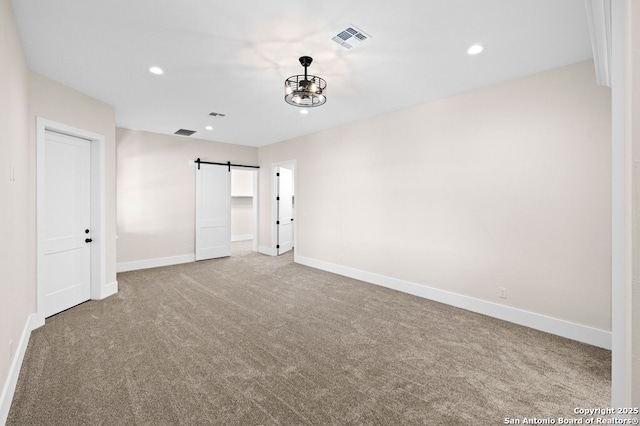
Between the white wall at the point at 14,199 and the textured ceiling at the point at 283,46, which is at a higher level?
the textured ceiling at the point at 283,46

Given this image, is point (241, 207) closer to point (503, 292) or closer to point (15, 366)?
point (15, 366)

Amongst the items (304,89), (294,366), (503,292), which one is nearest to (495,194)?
(503,292)

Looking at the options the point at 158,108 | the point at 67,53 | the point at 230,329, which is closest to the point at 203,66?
the point at 67,53

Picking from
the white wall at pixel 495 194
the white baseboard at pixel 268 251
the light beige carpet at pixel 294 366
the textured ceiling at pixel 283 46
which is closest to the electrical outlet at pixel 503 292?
the white wall at pixel 495 194

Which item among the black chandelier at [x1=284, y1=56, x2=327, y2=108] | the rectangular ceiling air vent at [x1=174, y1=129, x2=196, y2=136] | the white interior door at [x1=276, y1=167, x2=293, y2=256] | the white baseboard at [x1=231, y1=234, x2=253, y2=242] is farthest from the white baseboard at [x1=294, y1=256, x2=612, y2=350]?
the white baseboard at [x1=231, y1=234, x2=253, y2=242]

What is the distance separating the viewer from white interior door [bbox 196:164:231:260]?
6547 mm

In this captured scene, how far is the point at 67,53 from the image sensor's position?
2.76 m

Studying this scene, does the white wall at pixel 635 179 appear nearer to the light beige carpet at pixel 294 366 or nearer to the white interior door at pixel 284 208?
the light beige carpet at pixel 294 366

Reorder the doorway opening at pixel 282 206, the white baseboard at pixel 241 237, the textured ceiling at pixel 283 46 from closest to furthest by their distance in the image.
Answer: the textured ceiling at pixel 283 46 → the doorway opening at pixel 282 206 → the white baseboard at pixel 241 237

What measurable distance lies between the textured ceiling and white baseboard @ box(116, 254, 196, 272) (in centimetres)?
321

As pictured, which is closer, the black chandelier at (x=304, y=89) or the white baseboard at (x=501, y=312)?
the black chandelier at (x=304, y=89)

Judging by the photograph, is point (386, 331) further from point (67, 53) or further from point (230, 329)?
point (67, 53)

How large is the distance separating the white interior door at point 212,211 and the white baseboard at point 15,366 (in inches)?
137

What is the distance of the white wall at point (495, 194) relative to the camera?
9.31ft
